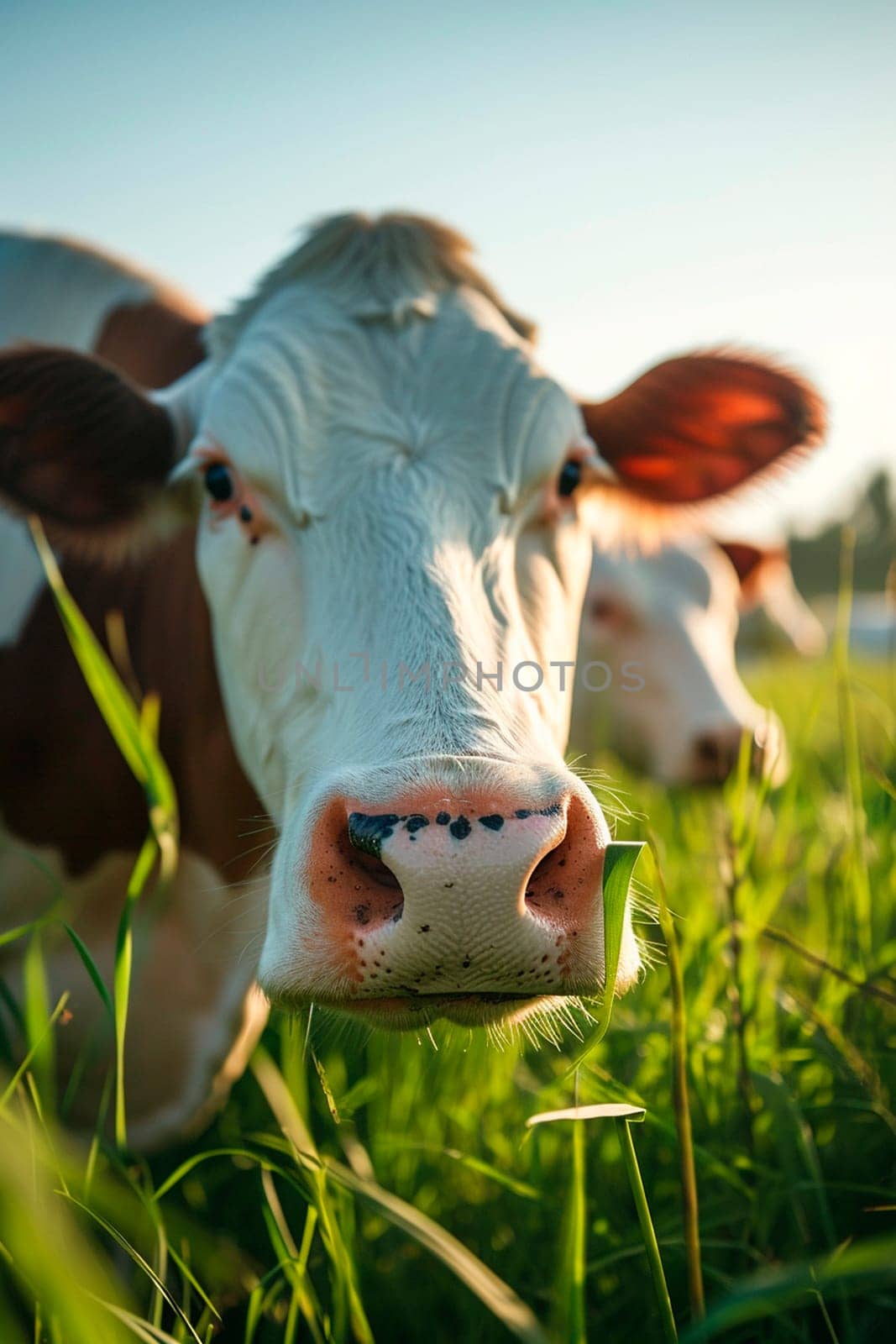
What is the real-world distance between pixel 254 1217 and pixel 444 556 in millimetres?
1607

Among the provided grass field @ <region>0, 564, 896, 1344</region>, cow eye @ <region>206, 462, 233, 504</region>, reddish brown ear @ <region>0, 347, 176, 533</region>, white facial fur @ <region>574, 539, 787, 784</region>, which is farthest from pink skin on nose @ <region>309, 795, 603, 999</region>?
white facial fur @ <region>574, 539, 787, 784</region>

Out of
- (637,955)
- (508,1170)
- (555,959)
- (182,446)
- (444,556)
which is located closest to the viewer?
(555,959)

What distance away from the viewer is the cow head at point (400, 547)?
52.4 inches

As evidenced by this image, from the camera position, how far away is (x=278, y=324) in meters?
2.33

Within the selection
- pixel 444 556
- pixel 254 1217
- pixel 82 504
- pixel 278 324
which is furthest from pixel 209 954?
pixel 278 324

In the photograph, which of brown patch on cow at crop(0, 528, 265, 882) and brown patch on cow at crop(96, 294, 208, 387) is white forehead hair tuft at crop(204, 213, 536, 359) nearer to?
brown patch on cow at crop(96, 294, 208, 387)

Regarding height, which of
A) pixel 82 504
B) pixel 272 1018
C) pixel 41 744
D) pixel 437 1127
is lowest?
pixel 272 1018

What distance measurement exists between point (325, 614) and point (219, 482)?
0.54 m

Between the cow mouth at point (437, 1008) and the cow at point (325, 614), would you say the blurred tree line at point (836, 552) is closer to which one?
the cow at point (325, 614)

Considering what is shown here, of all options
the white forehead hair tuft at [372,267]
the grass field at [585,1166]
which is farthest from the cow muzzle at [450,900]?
the white forehead hair tuft at [372,267]

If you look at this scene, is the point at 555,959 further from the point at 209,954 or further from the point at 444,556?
the point at 209,954

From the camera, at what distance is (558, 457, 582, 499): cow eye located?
2246 mm

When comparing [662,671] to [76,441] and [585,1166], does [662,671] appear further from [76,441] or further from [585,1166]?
[76,441]

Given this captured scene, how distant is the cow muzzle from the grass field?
0.11 m
